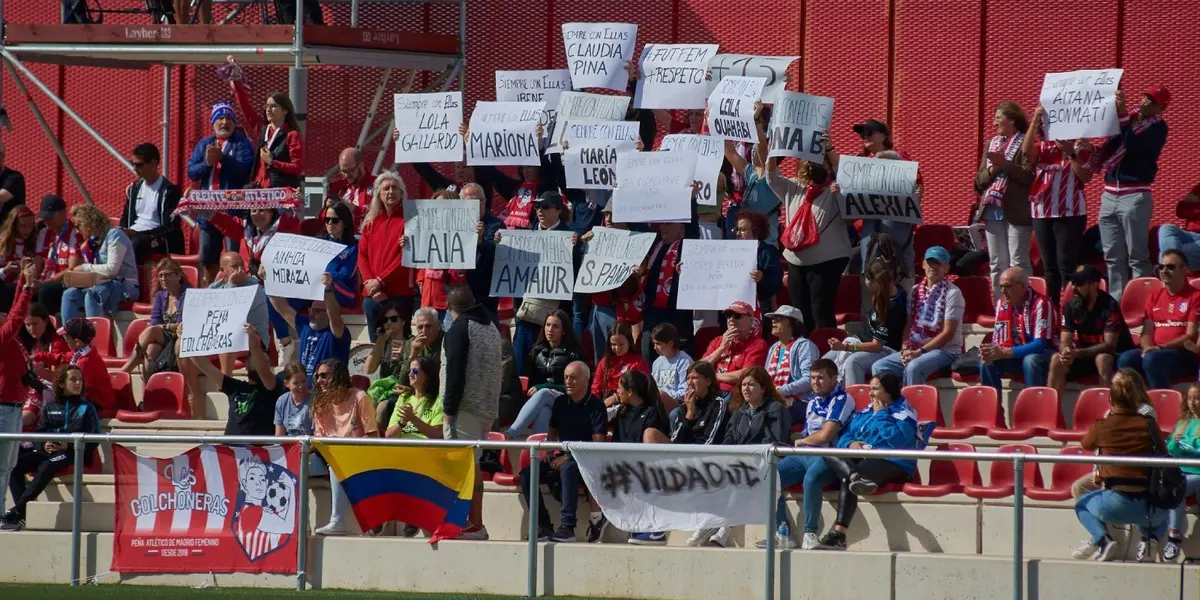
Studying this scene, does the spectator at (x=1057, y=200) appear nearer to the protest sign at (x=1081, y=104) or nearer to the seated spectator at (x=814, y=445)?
the protest sign at (x=1081, y=104)

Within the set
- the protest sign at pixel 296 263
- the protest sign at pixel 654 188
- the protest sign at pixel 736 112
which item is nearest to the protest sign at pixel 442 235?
the protest sign at pixel 296 263

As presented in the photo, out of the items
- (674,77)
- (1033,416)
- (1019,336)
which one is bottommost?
(1033,416)

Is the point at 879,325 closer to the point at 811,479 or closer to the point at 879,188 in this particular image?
the point at 879,188

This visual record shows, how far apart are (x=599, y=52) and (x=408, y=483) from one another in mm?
6684

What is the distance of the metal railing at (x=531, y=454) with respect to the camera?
10609 millimetres

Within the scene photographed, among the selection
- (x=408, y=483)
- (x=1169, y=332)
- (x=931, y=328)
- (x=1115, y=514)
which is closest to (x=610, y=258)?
(x=931, y=328)

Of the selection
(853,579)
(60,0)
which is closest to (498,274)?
(853,579)

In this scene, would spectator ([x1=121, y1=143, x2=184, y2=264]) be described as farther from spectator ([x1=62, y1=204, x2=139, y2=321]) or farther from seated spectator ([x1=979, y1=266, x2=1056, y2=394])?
seated spectator ([x1=979, y1=266, x2=1056, y2=394])

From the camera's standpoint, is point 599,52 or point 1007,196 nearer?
point 1007,196

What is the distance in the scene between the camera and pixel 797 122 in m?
15.6

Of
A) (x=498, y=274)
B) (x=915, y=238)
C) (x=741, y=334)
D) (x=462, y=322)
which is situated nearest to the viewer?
(x=462, y=322)

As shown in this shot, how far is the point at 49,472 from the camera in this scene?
13594mm

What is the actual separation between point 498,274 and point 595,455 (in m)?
4.25

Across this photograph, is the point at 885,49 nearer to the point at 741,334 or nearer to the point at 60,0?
the point at 741,334
